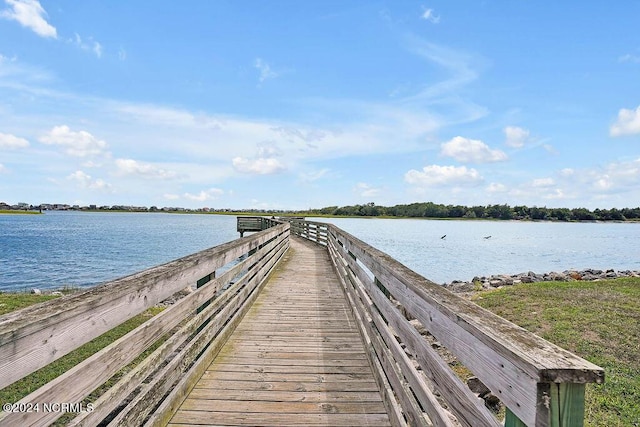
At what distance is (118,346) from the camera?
214 centimetres

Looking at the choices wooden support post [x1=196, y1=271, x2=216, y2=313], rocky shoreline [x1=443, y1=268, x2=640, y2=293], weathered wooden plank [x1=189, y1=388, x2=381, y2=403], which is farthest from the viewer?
rocky shoreline [x1=443, y1=268, x2=640, y2=293]

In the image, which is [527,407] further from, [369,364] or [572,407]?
[369,364]

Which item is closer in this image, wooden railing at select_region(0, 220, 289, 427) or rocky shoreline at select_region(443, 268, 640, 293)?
wooden railing at select_region(0, 220, 289, 427)

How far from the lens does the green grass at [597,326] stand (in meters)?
5.31

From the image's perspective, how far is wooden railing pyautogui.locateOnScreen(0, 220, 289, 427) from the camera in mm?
1463

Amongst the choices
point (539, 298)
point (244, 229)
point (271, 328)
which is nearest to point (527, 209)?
point (244, 229)

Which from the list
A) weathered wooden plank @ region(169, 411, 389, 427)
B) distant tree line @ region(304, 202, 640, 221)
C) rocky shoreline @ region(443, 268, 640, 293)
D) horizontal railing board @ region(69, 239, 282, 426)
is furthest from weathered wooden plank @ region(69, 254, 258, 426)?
distant tree line @ region(304, 202, 640, 221)

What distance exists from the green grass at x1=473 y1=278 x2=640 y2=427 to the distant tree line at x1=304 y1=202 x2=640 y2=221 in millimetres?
105666

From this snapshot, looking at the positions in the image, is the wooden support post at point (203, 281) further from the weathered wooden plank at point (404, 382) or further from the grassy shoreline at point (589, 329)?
the grassy shoreline at point (589, 329)

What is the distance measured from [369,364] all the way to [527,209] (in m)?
130

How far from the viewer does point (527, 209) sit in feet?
387

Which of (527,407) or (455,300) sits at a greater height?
(455,300)

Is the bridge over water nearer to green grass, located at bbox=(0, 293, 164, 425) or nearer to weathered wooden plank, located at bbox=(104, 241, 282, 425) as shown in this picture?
weathered wooden plank, located at bbox=(104, 241, 282, 425)

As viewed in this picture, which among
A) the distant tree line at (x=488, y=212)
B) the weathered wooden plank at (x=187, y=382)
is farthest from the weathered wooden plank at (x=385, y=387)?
the distant tree line at (x=488, y=212)
